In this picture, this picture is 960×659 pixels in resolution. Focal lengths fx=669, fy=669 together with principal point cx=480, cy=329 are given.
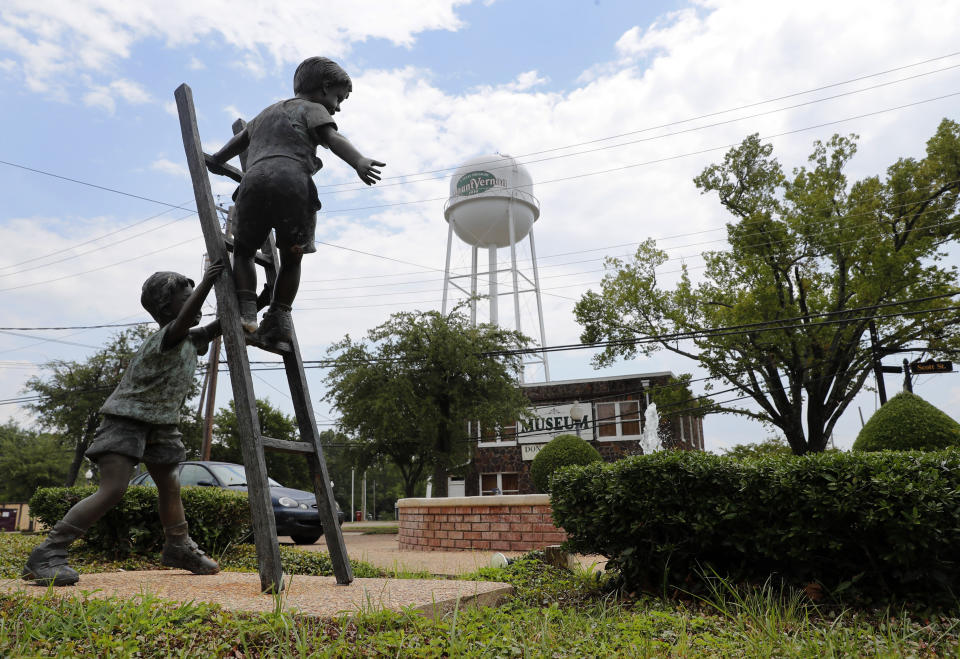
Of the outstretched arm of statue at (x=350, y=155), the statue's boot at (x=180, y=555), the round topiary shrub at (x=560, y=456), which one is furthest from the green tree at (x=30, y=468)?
the outstretched arm of statue at (x=350, y=155)

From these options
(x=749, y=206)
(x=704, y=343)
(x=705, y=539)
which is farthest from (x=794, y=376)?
(x=705, y=539)

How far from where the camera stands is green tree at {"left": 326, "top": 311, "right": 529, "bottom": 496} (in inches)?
846

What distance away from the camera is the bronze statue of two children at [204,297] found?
11.1ft

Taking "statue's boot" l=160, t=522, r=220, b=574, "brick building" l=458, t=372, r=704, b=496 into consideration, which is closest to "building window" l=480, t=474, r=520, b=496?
"brick building" l=458, t=372, r=704, b=496

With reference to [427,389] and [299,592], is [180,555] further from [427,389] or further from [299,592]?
[427,389]

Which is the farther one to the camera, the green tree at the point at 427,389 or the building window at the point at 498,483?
the building window at the point at 498,483

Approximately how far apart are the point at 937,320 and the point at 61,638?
852 inches

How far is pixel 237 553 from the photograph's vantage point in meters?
6.54

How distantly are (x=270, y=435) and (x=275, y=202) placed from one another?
2832cm

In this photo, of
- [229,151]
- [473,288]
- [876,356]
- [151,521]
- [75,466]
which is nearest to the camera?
[229,151]

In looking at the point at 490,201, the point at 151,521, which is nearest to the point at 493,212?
the point at 490,201

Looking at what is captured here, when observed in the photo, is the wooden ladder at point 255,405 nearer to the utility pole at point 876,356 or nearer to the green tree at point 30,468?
the utility pole at point 876,356

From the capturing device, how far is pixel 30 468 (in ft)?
116

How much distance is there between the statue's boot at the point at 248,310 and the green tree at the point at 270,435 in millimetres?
26685
